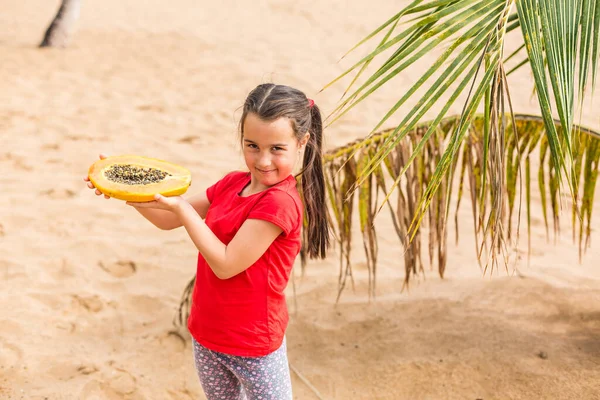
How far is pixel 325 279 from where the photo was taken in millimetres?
3756

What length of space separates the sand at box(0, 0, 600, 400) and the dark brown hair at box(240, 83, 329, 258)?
118mm

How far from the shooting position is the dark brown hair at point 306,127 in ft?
5.74

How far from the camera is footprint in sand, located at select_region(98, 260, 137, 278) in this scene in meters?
3.76

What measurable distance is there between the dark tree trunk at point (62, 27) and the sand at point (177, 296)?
1177 mm

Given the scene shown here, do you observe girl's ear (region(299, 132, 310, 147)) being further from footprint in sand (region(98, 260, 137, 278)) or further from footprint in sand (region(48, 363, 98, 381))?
footprint in sand (region(98, 260, 137, 278))

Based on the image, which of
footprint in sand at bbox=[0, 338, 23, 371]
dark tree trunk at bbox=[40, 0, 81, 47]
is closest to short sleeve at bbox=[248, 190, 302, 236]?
footprint in sand at bbox=[0, 338, 23, 371]

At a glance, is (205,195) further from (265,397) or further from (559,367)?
(559,367)

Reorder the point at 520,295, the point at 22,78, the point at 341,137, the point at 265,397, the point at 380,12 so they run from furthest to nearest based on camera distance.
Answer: the point at 380,12 < the point at 22,78 < the point at 341,137 < the point at 520,295 < the point at 265,397

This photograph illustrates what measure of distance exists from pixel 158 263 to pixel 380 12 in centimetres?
694

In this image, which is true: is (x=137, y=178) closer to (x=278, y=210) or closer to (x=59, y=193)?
(x=278, y=210)

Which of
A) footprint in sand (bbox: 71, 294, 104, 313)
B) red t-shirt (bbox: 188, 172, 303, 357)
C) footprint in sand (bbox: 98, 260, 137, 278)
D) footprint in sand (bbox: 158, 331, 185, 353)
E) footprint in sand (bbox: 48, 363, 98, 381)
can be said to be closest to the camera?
red t-shirt (bbox: 188, 172, 303, 357)

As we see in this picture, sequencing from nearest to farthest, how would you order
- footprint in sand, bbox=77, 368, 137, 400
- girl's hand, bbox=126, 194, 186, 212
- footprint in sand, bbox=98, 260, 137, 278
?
1. girl's hand, bbox=126, 194, 186, 212
2. footprint in sand, bbox=77, 368, 137, 400
3. footprint in sand, bbox=98, 260, 137, 278

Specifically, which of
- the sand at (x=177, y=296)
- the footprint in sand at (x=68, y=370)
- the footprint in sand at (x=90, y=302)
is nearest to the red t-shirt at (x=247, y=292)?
the sand at (x=177, y=296)

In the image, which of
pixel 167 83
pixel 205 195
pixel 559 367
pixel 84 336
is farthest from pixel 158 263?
pixel 167 83
